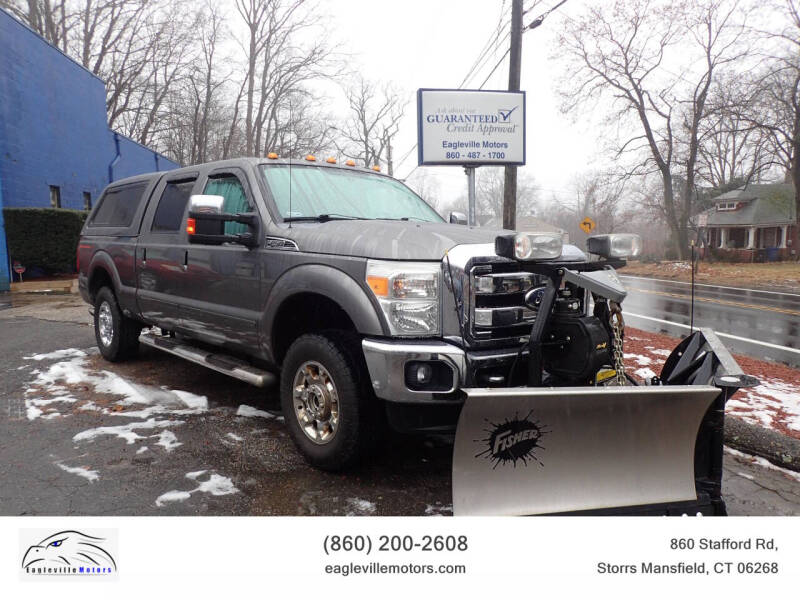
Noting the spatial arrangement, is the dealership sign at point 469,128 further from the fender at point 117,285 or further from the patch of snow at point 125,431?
the patch of snow at point 125,431

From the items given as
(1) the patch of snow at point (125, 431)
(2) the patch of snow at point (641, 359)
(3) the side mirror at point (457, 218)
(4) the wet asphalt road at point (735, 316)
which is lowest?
(4) the wet asphalt road at point (735, 316)

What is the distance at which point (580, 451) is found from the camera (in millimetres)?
2611

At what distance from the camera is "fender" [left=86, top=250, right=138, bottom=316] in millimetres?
5473

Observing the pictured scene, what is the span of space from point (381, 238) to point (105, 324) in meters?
4.49

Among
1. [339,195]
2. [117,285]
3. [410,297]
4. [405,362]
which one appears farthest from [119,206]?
[405,362]

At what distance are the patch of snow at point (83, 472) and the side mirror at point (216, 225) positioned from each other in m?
1.59

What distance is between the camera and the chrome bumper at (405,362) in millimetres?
2812

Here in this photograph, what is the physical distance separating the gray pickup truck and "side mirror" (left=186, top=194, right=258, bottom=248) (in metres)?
0.01

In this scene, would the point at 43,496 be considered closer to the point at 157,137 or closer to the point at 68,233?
the point at 68,233

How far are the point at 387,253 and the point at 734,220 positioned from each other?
4822 cm

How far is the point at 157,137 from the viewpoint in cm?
3694

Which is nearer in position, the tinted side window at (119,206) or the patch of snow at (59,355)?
the tinted side window at (119,206)
